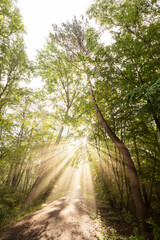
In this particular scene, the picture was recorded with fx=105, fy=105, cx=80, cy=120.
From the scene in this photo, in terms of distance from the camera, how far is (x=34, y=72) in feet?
35.4

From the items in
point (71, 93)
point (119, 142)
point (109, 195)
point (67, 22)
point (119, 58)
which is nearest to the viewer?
point (119, 58)

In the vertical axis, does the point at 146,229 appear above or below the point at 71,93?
below

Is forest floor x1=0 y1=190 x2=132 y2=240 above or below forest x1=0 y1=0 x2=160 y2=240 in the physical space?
below

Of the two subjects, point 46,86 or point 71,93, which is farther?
point 71,93

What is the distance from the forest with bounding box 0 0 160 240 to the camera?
4438 mm

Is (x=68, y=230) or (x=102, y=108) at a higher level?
(x=102, y=108)

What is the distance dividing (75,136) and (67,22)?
9245 millimetres

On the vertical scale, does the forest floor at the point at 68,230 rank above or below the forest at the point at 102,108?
below

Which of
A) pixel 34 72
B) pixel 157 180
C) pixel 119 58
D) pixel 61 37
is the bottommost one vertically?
pixel 157 180

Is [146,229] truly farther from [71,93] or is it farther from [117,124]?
[71,93]

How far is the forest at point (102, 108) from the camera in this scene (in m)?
4.44

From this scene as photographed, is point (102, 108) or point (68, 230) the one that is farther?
point (102, 108)

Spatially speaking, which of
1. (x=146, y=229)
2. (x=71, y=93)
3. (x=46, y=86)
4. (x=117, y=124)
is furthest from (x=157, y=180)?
(x=46, y=86)

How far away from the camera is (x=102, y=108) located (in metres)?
5.80
